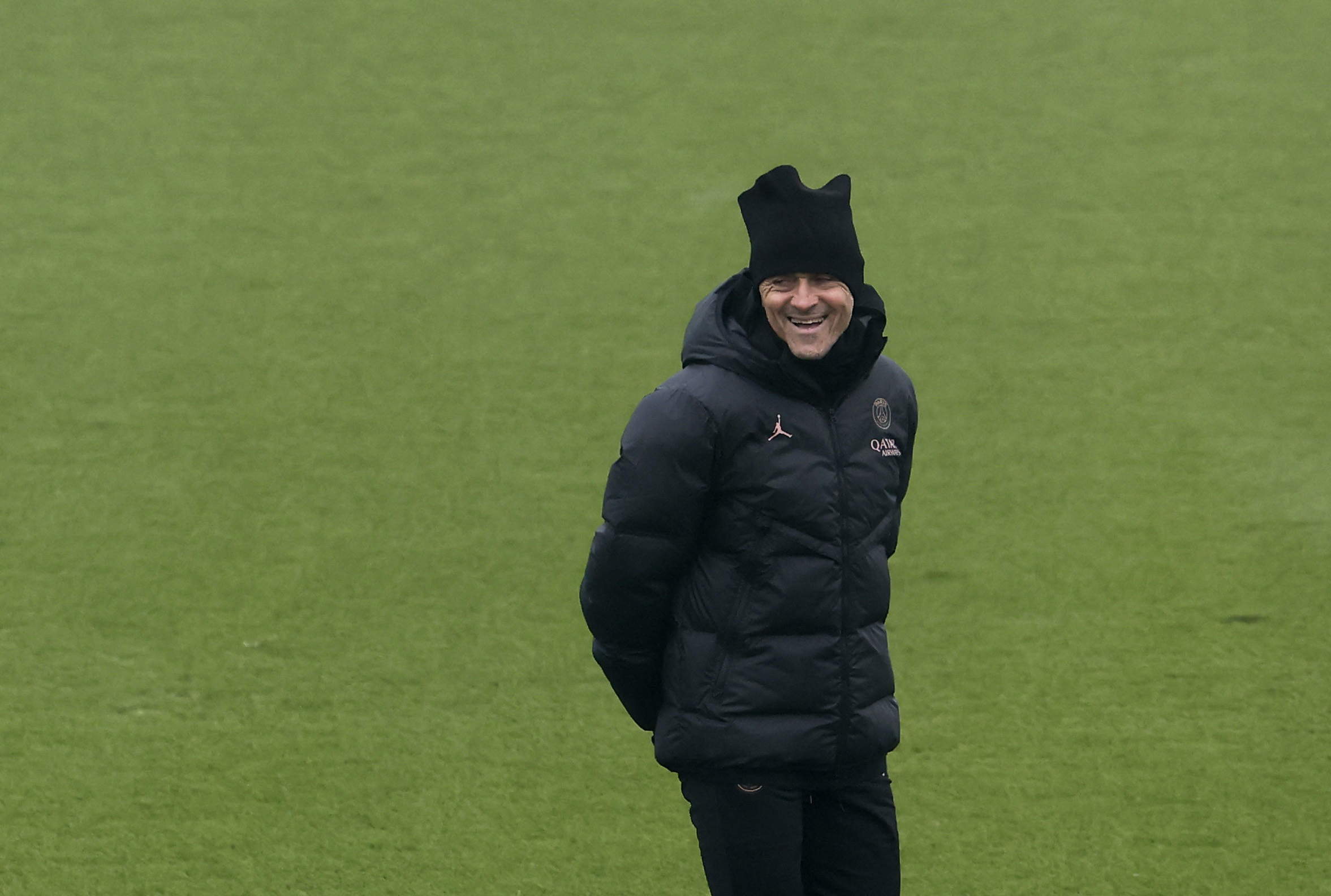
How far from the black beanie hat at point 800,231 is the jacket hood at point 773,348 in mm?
39

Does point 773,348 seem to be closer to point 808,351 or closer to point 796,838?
point 808,351

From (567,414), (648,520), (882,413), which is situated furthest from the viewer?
(567,414)

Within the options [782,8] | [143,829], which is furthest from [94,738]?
[782,8]

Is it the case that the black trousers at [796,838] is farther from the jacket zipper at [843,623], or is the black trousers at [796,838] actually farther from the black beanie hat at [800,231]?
the black beanie hat at [800,231]

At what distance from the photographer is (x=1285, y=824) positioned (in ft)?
10.2

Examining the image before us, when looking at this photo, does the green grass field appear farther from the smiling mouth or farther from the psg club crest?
the smiling mouth

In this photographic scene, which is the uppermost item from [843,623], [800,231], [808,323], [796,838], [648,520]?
[800,231]

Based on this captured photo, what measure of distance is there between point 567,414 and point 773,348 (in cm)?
225

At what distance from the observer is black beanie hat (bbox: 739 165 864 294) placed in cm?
202

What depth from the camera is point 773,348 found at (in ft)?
6.70

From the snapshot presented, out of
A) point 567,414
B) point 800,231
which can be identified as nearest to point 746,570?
point 800,231

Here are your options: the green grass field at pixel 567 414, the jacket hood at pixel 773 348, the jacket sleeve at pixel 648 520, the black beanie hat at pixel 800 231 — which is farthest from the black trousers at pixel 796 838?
the green grass field at pixel 567 414

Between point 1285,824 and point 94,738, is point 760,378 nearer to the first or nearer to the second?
point 1285,824

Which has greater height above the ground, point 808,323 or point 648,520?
point 808,323
